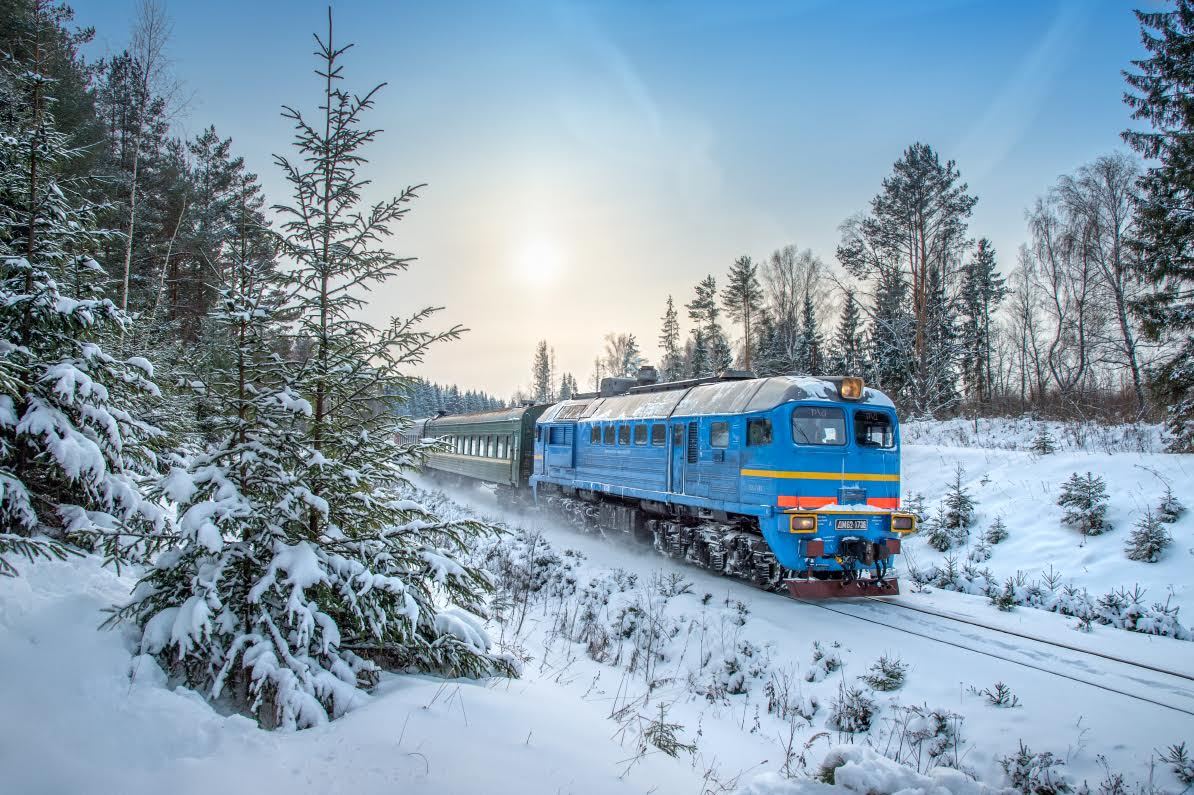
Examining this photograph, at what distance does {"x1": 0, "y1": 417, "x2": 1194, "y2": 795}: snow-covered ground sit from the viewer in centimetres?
288

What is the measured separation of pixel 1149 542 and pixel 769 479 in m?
5.69

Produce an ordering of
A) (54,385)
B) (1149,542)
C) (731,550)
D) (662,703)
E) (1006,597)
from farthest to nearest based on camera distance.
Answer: (731,550), (1149,542), (1006,597), (662,703), (54,385)

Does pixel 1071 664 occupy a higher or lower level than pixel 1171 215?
lower

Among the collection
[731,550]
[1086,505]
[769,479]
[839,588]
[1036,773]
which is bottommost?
[1036,773]

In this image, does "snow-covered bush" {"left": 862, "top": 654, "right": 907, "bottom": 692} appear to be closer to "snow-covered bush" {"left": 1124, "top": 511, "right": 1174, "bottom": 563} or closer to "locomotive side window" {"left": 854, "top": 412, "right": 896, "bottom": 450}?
"locomotive side window" {"left": 854, "top": 412, "right": 896, "bottom": 450}

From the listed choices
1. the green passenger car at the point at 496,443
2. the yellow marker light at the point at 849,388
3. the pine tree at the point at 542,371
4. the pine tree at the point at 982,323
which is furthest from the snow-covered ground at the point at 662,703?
the pine tree at the point at 542,371

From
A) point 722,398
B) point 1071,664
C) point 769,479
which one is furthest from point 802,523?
point 1071,664

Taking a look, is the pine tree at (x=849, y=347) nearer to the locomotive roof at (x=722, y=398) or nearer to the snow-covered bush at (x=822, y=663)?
the locomotive roof at (x=722, y=398)

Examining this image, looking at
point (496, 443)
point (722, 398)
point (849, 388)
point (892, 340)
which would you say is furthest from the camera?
point (892, 340)

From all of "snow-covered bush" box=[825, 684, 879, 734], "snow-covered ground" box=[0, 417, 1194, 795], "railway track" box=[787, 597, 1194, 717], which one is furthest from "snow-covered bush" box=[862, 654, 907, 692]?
"railway track" box=[787, 597, 1194, 717]

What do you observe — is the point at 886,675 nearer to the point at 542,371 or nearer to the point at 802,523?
the point at 802,523

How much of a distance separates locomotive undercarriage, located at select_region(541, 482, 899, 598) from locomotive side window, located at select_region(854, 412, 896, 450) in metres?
1.64

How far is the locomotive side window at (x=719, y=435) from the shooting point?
9.44 metres

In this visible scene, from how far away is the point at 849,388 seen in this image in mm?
8781
